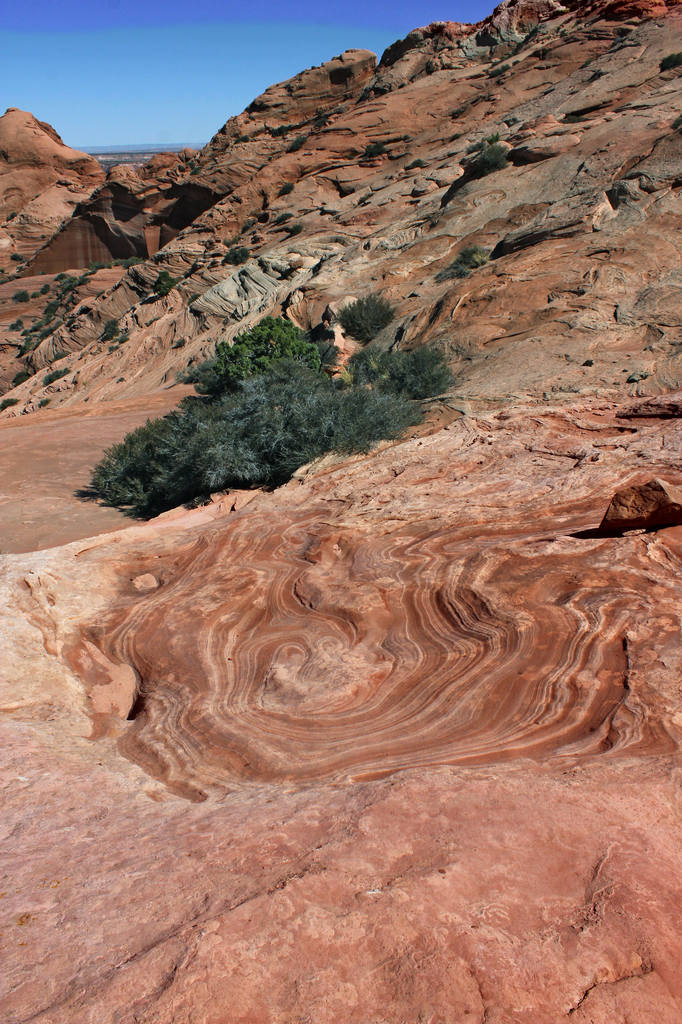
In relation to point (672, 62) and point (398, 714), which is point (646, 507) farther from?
point (672, 62)

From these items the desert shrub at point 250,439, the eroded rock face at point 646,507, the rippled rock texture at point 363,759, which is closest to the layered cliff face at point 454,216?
the desert shrub at point 250,439

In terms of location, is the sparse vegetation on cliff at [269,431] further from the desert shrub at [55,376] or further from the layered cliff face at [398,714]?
the desert shrub at [55,376]

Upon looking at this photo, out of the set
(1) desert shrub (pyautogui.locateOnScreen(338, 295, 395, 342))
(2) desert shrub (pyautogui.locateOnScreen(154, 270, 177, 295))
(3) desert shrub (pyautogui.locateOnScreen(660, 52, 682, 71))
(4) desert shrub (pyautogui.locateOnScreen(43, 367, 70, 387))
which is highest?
(3) desert shrub (pyautogui.locateOnScreen(660, 52, 682, 71))

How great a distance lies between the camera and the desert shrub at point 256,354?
17.8 meters

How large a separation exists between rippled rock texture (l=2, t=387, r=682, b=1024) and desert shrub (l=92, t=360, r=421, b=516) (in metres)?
2.66

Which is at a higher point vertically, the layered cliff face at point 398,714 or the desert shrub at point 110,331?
the desert shrub at point 110,331

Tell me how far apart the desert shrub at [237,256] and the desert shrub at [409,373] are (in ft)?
68.7

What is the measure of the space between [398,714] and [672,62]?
29.4m

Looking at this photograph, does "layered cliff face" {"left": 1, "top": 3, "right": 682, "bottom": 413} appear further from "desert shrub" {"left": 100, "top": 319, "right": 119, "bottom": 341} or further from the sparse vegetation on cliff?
the sparse vegetation on cliff

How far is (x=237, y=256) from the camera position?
3241cm

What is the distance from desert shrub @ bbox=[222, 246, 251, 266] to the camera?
106ft

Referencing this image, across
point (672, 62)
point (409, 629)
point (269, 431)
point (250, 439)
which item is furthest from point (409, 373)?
point (672, 62)

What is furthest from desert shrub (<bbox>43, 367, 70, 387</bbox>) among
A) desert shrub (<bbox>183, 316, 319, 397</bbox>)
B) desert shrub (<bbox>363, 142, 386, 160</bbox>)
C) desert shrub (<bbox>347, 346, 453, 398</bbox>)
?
desert shrub (<bbox>347, 346, 453, 398</bbox>)

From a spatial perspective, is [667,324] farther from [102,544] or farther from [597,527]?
[102,544]
